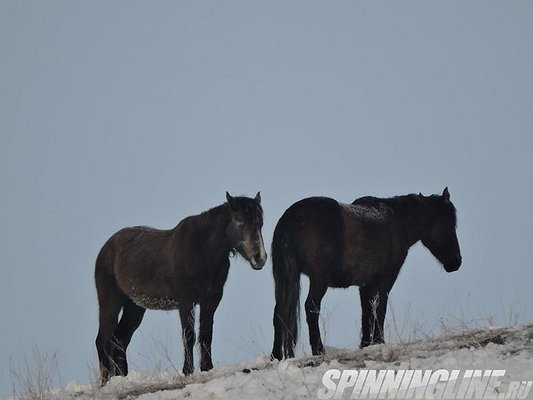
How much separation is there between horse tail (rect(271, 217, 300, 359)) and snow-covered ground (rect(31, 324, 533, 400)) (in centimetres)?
74

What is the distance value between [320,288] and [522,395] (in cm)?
543

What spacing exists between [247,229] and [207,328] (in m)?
1.52

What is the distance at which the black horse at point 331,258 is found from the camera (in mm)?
12961

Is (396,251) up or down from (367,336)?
up

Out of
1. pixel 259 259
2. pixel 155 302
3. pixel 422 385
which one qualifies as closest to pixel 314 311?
pixel 259 259

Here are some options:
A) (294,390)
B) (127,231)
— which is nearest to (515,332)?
(294,390)

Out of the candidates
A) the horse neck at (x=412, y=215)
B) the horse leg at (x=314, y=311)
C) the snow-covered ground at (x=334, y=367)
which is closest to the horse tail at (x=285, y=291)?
the horse leg at (x=314, y=311)

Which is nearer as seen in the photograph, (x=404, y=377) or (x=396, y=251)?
(x=404, y=377)

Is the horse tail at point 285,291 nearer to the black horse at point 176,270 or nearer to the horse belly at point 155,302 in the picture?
the black horse at point 176,270

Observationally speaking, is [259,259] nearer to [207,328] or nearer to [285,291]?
[285,291]

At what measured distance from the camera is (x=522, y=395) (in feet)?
26.0

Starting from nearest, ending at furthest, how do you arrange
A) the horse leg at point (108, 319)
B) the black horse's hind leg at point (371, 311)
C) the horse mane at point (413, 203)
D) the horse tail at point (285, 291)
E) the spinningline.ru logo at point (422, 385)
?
1. the spinningline.ru logo at point (422, 385)
2. the horse tail at point (285, 291)
3. the black horse's hind leg at point (371, 311)
4. the horse mane at point (413, 203)
5. the horse leg at point (108, 319)

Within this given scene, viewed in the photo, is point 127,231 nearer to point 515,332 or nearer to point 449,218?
point 449,218

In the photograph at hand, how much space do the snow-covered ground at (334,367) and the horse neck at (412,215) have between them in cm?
364
